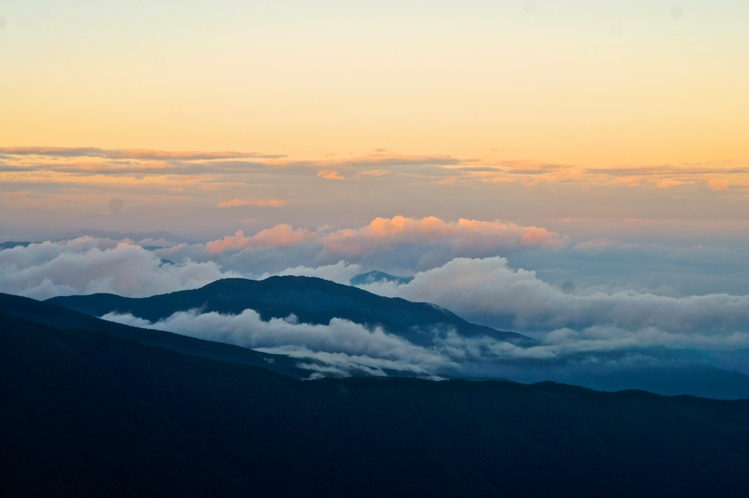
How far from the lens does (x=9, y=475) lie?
641 feet

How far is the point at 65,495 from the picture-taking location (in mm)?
199750

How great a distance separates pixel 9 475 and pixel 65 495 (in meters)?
14.4
